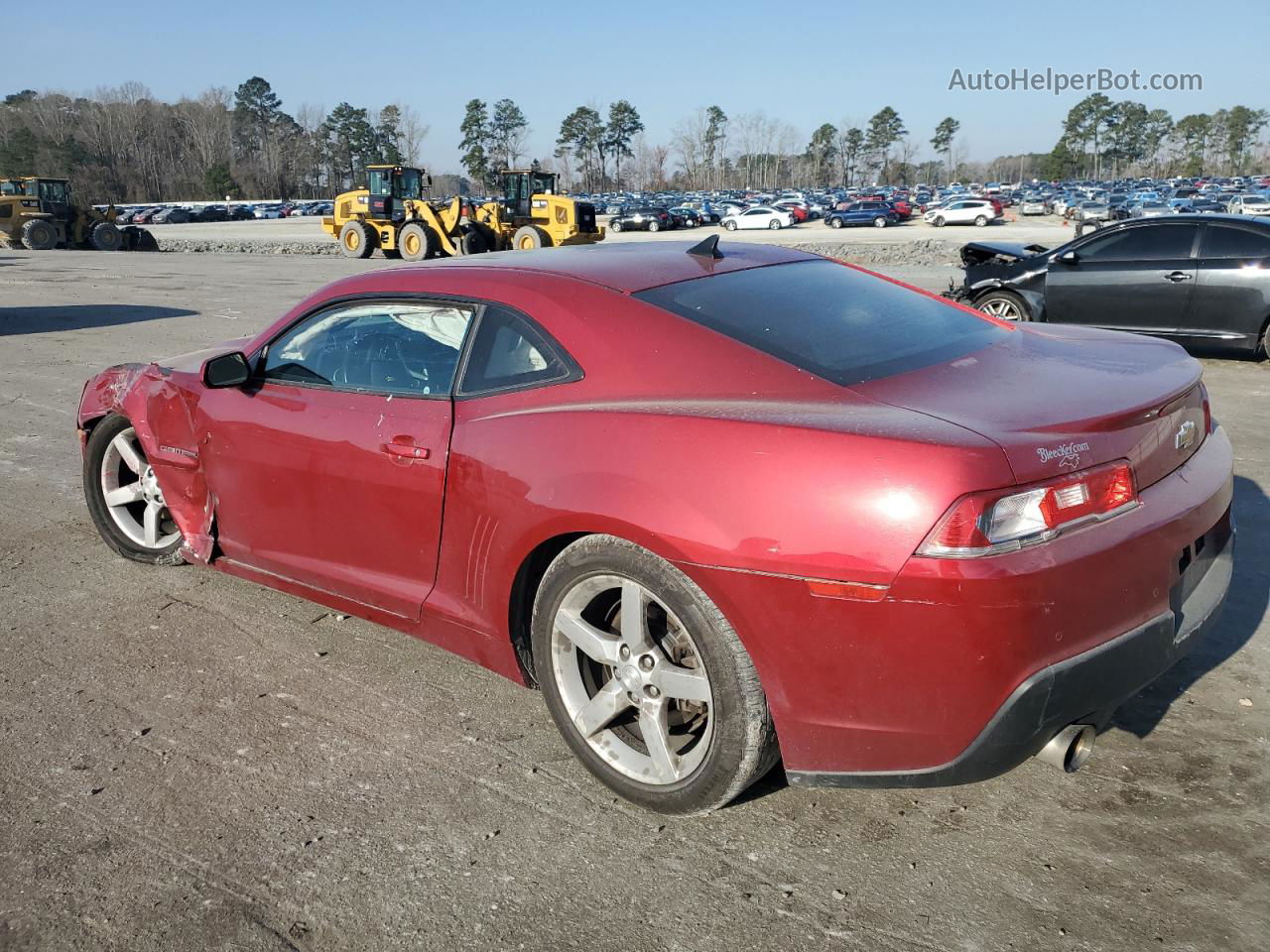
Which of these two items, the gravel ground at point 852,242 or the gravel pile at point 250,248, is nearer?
the gravel ground at point 852,242

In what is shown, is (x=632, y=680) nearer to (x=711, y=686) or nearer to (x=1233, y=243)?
(x=711, y=686)

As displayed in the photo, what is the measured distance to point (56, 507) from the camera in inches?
226

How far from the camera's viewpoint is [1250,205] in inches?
2255

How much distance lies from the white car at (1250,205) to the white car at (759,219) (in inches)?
931

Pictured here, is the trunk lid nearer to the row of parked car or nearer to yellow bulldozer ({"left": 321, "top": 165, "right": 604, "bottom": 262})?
yellow bulldozer ({"left": 321, "top": 165, "right": 604, "bottom": 262})

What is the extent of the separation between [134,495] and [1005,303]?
29.6ft

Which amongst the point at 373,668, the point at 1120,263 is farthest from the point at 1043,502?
the point at 1120,263

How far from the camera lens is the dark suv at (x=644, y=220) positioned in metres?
54.3

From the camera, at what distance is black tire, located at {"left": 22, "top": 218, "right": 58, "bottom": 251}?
1437 inches

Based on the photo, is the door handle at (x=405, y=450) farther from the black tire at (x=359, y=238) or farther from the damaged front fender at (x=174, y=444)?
the black tire at (x=359, y=238)

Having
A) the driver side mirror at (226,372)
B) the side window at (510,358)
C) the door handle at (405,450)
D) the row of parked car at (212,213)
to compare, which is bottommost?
the door handle at (405,450)

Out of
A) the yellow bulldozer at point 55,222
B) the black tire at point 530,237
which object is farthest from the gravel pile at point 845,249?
the black tire at point 530,237

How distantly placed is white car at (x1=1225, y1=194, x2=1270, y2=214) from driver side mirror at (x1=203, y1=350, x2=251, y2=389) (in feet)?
202

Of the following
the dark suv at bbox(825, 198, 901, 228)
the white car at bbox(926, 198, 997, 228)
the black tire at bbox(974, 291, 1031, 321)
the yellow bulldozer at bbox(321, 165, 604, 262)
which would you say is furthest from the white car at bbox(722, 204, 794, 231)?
the black tire at bbox(974, 291, 1031, 321)
